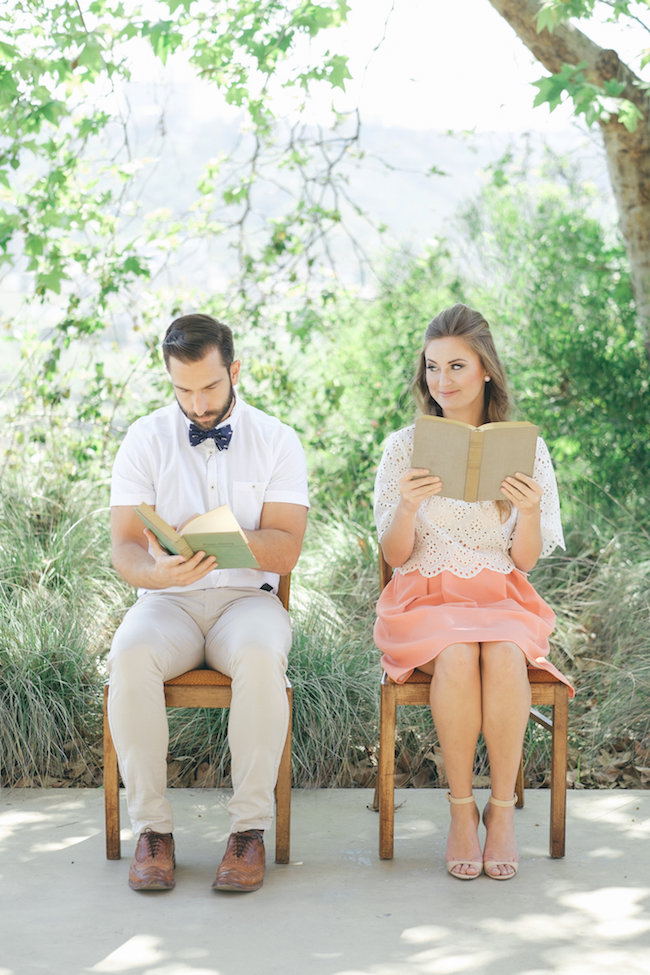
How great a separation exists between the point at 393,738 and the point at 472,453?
82cm

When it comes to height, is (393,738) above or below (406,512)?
below

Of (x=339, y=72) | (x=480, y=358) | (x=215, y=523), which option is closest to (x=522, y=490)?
(x=480, y=358)

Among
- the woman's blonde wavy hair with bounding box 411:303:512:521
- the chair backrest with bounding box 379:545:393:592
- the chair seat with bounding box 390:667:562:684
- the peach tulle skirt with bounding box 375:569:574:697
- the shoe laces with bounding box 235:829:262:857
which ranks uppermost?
the woman's blonde wavy hair with bounding box 411:303:512:521

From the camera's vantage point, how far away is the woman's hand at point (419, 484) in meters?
2.89

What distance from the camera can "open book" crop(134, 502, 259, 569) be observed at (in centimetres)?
270

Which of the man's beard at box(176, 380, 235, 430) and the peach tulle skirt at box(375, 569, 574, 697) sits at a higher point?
the man's beard at box(176, 380, 235, 430)

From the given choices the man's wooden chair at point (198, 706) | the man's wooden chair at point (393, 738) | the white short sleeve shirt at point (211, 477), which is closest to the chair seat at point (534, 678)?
the man's wooden chair at point (393, 738)

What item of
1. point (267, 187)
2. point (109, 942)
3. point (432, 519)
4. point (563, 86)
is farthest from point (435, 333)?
point (267, 187)

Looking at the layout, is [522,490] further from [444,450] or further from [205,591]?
[205,591]

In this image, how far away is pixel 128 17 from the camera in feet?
15.9

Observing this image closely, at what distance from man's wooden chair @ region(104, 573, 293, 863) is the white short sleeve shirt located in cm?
35

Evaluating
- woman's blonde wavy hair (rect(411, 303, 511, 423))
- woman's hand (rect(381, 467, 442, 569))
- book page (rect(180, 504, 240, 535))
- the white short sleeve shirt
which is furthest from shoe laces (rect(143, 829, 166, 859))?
woman's blonde wavy hair (rect(411, 303, 511, 423))

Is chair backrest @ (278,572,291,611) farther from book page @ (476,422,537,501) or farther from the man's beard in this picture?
book page @ (476,422,537,501)

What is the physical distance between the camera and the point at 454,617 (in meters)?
2.96
